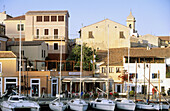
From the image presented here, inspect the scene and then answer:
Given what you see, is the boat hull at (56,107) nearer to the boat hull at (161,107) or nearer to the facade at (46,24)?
the boat hull at (161,107)

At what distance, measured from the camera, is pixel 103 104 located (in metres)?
42.6

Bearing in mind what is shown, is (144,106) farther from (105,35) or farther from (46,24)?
(105,35)

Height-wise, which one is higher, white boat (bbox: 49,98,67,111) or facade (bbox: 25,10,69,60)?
facade (bbox: 25,10,69,60)

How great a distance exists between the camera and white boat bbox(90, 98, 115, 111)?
138ft

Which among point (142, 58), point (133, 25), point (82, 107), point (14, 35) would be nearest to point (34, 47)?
point (14, 35)

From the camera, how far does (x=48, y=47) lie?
7094 centimetres

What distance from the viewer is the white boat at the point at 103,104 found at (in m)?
42.0

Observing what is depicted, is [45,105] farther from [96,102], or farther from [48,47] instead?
[48,47]

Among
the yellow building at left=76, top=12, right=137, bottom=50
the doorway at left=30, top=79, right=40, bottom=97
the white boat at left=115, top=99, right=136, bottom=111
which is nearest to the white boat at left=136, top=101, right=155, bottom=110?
the white boat at left=115, top=99, right=136, bottom=111

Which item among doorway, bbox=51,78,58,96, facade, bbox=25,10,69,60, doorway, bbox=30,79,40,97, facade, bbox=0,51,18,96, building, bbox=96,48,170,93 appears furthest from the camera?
facade, bbox=25,10,69,60

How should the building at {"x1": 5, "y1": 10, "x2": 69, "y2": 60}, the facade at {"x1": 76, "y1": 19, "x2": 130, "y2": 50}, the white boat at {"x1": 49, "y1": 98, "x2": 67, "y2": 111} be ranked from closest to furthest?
the white boat at {"x1": 49, "y1": 98, "x2": 67, "y2": 111} < the building at {"x1": 5, "y1": 10, "x2": 69, "y2": 60} < the facade at {"x1": 76, "y1": 19, "x2": 130, "y2": 50}

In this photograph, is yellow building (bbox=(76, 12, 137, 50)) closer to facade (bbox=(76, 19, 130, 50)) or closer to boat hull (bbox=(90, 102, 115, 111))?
facade (bbox=(76, 19, 130, 50))

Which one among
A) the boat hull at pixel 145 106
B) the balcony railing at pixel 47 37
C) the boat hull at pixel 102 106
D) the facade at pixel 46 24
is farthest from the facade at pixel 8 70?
the facade at pixel 46 24

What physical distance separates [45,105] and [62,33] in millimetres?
31421
